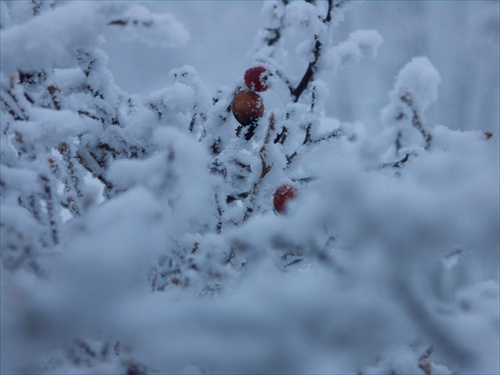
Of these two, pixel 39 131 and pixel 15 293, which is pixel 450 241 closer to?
pixel 15 293

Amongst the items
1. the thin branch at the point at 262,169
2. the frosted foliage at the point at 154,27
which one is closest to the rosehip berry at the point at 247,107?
the thin branch at the point at 262,169

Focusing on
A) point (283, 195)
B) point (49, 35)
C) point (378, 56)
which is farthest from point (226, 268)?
point (378, 56)

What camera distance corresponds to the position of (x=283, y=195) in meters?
1.29

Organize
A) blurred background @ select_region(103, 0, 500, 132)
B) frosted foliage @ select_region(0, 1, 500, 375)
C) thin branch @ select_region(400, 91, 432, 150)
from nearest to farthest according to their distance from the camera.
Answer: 1. frosted foliage @ select_region(0, 1, 500, 375)
2. thin branch @ select_region(400, 91, 432, 150)
3. blurred background @ select_region(103, 0, 500, 132)

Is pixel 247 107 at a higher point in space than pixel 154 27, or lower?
higher

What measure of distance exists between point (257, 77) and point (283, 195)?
0.40 meters

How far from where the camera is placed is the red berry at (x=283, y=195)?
1263mm

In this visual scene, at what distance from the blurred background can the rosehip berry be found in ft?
5.56

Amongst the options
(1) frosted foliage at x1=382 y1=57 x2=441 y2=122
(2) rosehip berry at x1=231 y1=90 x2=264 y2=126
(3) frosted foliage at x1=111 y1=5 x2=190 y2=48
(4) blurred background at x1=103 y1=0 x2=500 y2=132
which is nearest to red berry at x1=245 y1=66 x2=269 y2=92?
(2) rosehip berry at x1=231 y1=90 x2=264 y2=126

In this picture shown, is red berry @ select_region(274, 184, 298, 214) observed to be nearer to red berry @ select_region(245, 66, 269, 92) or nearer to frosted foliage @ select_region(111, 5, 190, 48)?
red berry @ select_region(245, 66, 269, 92)

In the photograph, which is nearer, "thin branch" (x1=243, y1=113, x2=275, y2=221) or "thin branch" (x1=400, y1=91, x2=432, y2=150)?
"thin branch" (x1=400, y1=91, x2=432, y2=150)

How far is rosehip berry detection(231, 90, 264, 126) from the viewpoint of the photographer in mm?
1360

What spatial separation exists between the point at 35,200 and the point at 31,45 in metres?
0.36

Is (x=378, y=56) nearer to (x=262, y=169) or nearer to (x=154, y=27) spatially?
(x=262, y=169)
